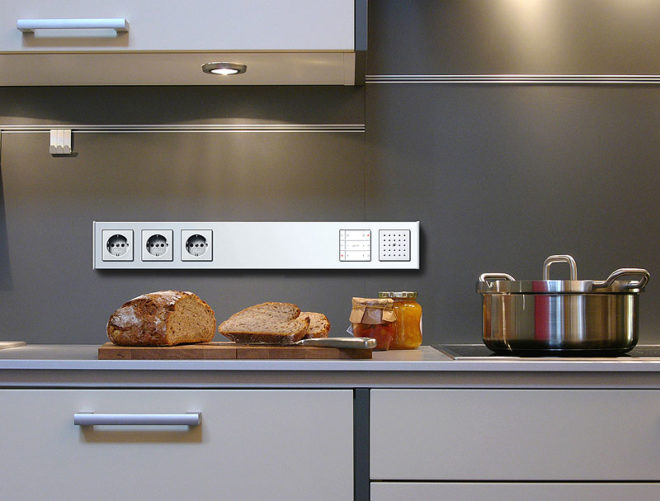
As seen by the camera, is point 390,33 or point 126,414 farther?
point 390,33

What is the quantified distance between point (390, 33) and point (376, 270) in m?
0.61

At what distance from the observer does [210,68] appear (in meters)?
1.70

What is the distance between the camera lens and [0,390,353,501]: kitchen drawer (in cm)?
129

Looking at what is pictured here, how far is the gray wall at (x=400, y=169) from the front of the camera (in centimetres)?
184

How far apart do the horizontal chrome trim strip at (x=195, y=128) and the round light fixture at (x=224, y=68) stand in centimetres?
16

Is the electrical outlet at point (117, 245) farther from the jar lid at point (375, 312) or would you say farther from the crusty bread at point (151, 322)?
the jar lid at point (375, 312)

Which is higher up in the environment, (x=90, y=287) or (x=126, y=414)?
(x=90, y=287)

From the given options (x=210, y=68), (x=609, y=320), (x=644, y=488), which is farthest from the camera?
(x=210, y=68)

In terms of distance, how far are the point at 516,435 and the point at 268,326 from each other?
0.51m

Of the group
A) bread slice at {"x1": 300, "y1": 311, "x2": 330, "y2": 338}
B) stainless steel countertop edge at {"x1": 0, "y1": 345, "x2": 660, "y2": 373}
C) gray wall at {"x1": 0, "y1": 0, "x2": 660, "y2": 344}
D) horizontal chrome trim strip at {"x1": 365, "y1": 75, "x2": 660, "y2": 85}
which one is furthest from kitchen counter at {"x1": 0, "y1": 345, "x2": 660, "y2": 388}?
horizontal chrome trim strip at {"x1": 365, "y1": 75, "x2": 660, "y2": 85}

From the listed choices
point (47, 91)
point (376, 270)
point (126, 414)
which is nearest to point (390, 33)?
point (376, 270)

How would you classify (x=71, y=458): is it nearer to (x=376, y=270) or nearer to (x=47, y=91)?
(x=376, y=270)

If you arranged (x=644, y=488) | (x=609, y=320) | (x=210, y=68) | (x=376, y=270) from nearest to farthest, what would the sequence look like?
(x=644, y=488)
(x=609, y=320)
(x=210, y=68)
(x=376, y=270)

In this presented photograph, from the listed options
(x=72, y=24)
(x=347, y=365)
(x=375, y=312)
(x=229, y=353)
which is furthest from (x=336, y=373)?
(x=72, y=24)
